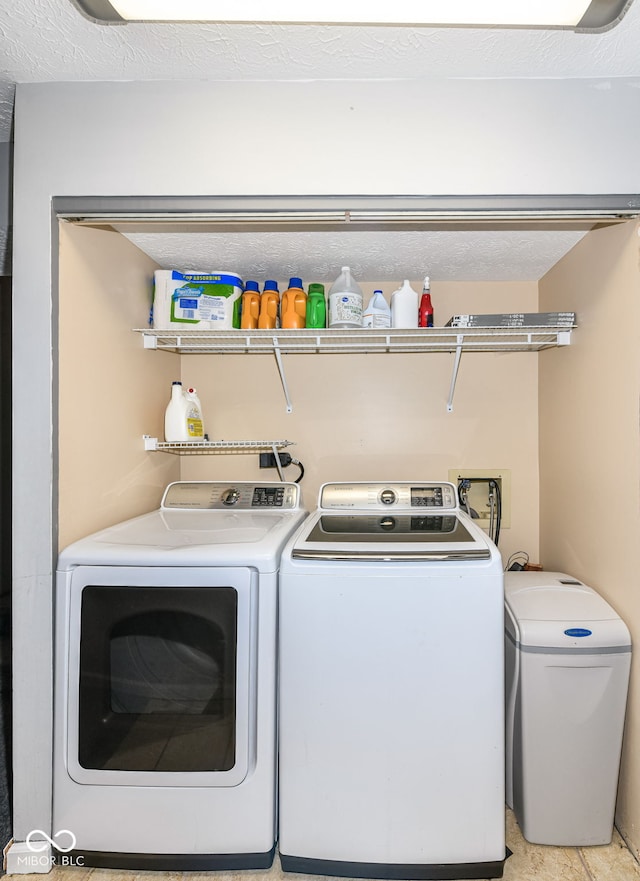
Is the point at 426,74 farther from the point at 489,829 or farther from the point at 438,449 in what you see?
the point at 489,829

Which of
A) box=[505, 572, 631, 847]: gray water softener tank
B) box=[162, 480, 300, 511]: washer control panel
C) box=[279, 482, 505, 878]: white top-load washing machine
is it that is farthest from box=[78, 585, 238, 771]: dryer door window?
box=[505, 572, 631, 847]: gray water softener tank

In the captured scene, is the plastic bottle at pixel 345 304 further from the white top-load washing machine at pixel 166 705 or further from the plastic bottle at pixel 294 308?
the white top-load washing machine at pixel 166 705

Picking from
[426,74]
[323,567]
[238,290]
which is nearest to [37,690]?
[323,567]

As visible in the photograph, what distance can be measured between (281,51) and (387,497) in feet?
5.67

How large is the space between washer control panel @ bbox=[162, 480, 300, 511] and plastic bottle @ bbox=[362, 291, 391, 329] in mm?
863

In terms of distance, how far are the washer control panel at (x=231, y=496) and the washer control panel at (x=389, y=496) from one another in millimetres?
182

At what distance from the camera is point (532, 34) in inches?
56.8

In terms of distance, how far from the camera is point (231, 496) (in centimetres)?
246

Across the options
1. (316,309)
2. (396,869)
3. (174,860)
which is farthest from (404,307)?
(174,860)

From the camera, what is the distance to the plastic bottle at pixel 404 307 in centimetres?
241

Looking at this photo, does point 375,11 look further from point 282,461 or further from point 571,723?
point 571,723

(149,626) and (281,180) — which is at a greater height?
(281,180)

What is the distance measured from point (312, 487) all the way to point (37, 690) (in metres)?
1.55

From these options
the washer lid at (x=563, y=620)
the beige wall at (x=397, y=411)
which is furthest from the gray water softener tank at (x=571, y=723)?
the beige wall at (x=397, y=411)
